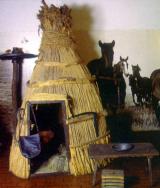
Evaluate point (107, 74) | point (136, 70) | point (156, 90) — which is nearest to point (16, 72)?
point (107, 74)

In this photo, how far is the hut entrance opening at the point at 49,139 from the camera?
5.12 m

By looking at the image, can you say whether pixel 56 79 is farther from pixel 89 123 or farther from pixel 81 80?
pixel 89 123

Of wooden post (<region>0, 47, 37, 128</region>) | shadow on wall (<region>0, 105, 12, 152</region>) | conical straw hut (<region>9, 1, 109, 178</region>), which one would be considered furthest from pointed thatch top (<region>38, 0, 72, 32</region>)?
shadow on wall (<region>0, 105, 12, 152</region>)

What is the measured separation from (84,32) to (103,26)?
0.38 m

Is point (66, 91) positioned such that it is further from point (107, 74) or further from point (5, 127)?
point (5, 127)

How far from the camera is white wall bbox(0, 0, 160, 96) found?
19.7 feet

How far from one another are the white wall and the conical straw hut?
1091 millimetres

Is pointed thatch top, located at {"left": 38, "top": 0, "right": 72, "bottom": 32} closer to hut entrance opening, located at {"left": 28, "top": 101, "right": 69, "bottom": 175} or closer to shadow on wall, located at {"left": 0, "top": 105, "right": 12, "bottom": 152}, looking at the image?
hut entrance opening, located at {"left": 28, "top": 101, "right": 69, "bottom": 175}

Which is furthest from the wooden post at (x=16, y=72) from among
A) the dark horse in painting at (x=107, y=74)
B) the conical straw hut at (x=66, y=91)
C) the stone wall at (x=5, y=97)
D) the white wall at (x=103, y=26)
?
the dark horse in painting at (x=107, y=74)

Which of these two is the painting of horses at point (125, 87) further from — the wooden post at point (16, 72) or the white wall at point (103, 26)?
the wooden post at point (16, 72)

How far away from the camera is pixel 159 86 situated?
240 inches

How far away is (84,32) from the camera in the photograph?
604 centimetres

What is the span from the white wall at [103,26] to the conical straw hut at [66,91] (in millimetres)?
1091

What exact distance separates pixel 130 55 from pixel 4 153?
9.82 ft
